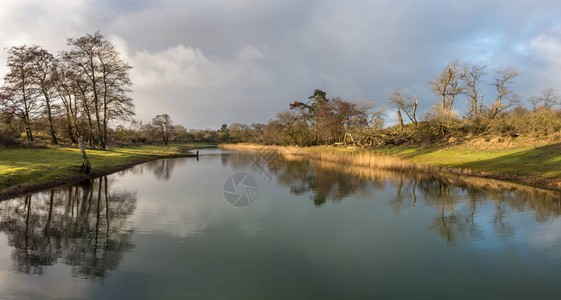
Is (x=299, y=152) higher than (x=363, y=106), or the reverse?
(x=363, y=106)

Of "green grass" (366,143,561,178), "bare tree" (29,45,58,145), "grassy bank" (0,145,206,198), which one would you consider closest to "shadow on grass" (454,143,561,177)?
"green grass" (366,143,561,178)

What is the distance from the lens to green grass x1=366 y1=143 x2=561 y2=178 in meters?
15.7

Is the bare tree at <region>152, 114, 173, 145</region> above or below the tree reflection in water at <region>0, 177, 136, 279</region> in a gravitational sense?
above

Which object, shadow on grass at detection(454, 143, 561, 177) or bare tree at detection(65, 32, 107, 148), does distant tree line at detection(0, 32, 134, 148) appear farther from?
shadow on grass at detection(454, 143, 561, 177)

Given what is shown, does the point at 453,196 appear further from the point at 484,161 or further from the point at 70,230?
the point at 70,230

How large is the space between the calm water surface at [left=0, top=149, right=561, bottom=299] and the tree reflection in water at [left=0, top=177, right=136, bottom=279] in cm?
4

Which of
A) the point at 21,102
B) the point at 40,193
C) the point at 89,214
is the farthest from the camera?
the point at 21,102

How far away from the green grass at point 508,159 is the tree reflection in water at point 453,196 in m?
2.11

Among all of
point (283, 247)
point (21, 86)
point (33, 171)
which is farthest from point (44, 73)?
point (283, 247)

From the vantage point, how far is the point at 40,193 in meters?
12.6

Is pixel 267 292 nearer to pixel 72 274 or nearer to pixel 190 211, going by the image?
pixel 72 274

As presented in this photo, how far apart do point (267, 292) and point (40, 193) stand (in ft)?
44.9

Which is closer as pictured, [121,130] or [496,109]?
[496,109]

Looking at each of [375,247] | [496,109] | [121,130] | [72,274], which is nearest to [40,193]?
[72,274]
